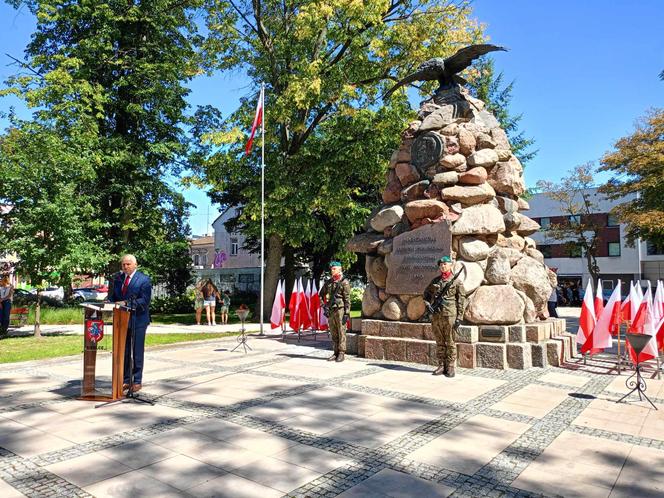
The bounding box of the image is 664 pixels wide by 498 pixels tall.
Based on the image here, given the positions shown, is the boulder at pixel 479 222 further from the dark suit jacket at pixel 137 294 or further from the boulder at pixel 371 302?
the dark suit jacket at pixel 137 294

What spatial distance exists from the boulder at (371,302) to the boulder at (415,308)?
30.6 inches

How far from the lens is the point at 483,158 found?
9906 mm

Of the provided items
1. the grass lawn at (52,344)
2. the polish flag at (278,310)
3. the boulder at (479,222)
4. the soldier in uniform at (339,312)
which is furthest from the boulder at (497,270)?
the grass lawn at (52,344)

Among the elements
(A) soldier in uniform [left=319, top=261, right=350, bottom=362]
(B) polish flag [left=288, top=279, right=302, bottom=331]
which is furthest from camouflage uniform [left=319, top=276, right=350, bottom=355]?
(B) polish flag [left=288, top=279, right=302, bottom=331]

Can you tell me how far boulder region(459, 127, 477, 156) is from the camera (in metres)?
Answer: 9.95

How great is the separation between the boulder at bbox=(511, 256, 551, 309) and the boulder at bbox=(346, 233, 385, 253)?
2766 mm

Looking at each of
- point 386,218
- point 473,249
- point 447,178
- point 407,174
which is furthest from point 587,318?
point 407,174

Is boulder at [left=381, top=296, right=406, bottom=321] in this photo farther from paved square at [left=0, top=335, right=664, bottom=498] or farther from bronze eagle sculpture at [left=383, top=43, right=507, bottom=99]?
bronze eagle sculpture at [left=383, top=43, right=507, bottom=99]

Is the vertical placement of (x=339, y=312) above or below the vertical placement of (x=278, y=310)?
above

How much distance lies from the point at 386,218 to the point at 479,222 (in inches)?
78.2

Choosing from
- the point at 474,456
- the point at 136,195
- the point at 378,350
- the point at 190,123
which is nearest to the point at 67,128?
the point at 136,195

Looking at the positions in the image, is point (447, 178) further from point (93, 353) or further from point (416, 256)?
point (93, 353)

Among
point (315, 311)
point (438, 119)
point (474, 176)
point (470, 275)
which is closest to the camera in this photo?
point (470, 275)

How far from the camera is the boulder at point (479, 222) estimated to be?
9391 mm
